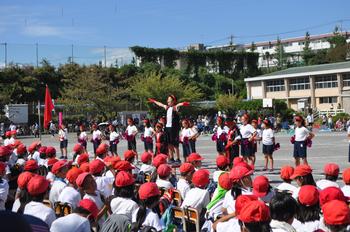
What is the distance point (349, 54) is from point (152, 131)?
76.8 metres

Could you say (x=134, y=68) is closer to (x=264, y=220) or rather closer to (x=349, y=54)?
(x=349, y=54)

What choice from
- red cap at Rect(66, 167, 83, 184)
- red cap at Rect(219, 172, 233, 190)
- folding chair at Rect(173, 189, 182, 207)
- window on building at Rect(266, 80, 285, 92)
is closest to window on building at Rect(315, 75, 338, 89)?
window on building at Rect(266, 80, 285, 92)

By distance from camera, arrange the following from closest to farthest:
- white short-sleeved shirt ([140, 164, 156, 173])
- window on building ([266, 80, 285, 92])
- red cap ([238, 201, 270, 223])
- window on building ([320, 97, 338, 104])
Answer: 1. red cap ([238, 201, 270, 223])
2. white short-sleeved shirt ([140, 164, 156, 173])
3. window on building ([320, 97, 338, 104])
4. window on building ([266, 80, 285, 92])

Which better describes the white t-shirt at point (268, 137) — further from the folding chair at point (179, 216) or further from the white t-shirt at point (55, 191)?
the folding chair at point (179, 216)

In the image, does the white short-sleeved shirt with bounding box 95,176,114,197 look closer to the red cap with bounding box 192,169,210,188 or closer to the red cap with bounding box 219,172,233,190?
the red cap with bounding box 192,169,210,188

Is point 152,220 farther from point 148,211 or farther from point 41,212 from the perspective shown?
point 41,212

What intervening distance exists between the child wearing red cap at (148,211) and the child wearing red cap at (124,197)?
14 cm

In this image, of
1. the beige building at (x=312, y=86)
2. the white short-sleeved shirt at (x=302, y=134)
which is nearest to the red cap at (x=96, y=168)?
the white short-sleeved shirt at (x=302, y=134)

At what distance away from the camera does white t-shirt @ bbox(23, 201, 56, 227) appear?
612 cm

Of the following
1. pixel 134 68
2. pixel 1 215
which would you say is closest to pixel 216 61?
pixel 134 68

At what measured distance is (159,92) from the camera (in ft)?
195

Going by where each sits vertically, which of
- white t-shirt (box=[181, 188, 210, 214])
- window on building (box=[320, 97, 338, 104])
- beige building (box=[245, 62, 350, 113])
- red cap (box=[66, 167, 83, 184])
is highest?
beige building (box=[245, 62, 350, 113])

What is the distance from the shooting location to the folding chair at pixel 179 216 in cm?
673

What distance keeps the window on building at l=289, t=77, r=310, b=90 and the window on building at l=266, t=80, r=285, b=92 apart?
155 centimetres
